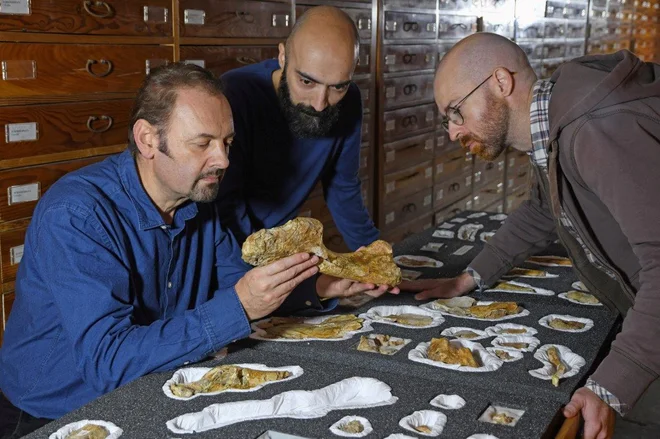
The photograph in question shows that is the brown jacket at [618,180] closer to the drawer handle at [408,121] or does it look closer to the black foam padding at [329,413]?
the black foam padding at [329,413]

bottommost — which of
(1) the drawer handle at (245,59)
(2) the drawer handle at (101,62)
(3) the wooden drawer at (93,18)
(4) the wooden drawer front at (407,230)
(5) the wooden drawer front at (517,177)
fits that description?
(4) the wooden drawer front at (407,230)

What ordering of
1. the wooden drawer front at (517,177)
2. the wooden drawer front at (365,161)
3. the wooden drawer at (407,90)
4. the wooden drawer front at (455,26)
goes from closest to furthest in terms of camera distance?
1. the wooden drawer front at (365,161)
2. the wooden drawer at (407,90)
3. the wooden drawer front at (455,26)
4. the wooden drawer front at (517,177)

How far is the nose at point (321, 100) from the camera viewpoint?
2.64 metres

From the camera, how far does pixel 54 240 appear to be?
191 centimetres

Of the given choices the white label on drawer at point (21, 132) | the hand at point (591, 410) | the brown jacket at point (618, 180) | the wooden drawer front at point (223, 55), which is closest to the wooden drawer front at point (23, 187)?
the white label on drawer at point (21, 132)

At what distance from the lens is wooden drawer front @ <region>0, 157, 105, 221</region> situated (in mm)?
3061

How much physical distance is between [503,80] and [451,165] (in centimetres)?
444

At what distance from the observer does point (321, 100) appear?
2645 mm

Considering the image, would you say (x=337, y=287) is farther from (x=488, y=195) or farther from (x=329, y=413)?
(x=488, y=195)

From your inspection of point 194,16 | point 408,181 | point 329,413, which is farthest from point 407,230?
point 329,413

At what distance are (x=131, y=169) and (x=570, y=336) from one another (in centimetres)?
127

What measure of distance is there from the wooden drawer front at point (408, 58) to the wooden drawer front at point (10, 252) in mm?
2972

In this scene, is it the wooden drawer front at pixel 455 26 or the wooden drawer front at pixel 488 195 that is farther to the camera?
the wooden drawer front at pixel 488 195

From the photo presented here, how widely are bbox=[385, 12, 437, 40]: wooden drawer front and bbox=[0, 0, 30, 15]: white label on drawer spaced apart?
2.89 meters
